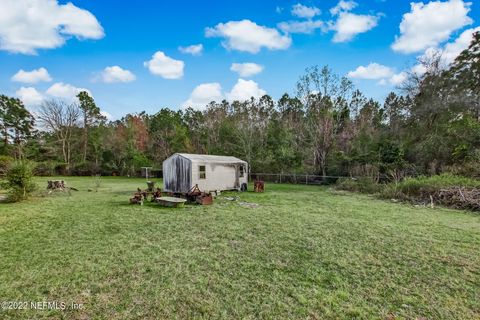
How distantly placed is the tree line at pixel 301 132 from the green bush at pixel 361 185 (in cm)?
113

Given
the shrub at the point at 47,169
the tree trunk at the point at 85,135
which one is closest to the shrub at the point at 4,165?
the shrub at the point at 47,169

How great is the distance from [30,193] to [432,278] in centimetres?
1446

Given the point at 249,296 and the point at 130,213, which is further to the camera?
the point at 130,213

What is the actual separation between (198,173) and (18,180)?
7590 millimetres

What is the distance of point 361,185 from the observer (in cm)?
1423

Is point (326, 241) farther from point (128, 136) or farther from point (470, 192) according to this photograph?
point (128, 136)

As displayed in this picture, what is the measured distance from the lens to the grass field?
3.11 metres

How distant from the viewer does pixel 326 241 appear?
5.59 meters

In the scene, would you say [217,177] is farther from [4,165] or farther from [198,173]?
[4,165]

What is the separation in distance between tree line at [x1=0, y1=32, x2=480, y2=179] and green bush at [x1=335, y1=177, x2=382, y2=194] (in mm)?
1129

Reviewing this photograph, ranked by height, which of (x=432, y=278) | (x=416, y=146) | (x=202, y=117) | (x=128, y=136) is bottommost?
(x=432, y=278)

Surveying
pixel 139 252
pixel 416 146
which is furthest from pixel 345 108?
pixel 139 252

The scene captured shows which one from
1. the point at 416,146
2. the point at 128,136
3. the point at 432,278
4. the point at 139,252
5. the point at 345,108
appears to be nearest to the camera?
the point at 432,278

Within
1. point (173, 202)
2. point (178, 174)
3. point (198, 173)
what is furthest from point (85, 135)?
point (173, 202)
